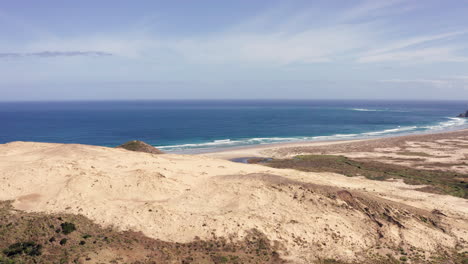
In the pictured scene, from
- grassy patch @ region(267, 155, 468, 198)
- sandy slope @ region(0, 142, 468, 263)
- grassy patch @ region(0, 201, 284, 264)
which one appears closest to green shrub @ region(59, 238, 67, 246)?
grassy patch @ region(0, 201, 284, 264)

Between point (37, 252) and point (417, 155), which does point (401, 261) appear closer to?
point (37, 252)

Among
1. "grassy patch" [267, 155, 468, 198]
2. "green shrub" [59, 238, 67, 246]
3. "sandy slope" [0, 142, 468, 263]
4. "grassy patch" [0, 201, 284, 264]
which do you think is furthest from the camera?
"grassy patch" [267, 155, 468, 198]

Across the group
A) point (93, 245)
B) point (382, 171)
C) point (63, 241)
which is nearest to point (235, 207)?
point (93, 245)

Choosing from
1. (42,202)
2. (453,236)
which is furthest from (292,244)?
(42,202)

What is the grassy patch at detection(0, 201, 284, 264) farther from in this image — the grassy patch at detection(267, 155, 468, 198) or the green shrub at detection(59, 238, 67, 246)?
the grassy patch at detection(267, 155, 468, 198)

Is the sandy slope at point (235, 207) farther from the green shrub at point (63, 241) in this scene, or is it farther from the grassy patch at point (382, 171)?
the grassy patch at point (382, 171)

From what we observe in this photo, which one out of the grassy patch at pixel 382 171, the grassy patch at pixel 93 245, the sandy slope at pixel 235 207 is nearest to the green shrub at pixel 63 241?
the grassy patch at pixel 93 245
